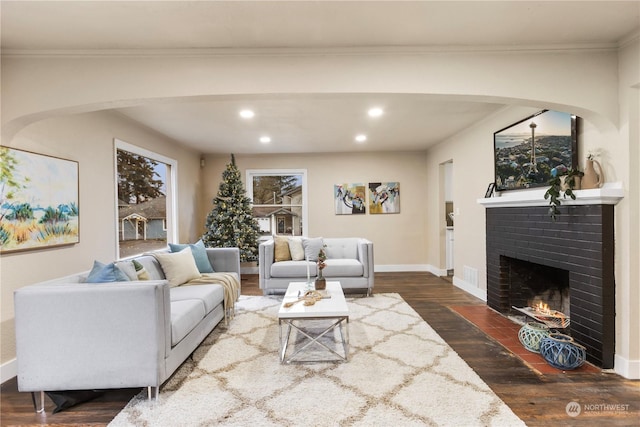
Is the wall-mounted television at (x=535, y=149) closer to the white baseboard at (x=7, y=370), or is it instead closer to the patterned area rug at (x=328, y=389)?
the patterned area rug at (x=328, y=389)

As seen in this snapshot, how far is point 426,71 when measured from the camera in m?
2.39

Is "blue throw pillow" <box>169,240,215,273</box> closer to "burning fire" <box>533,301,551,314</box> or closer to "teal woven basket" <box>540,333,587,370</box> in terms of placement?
Result: "teal woven basket" <box>540,333,587,370</box>

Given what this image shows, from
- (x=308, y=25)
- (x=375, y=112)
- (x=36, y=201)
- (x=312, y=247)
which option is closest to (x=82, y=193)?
(x=36, y=201)

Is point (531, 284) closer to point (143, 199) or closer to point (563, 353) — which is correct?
point (563, 353)

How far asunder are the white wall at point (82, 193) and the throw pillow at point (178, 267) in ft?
2.18

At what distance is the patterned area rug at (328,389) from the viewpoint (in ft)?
6.22

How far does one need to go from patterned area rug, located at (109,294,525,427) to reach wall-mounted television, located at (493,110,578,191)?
189 cm

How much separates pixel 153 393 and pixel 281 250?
2.90 meters

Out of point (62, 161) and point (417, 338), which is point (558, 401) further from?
point (62, 161)

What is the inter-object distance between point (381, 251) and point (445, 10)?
200 inches

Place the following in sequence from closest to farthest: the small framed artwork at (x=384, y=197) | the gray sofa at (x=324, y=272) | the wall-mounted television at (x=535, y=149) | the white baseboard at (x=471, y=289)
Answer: the wall-mounted television at (x=535, y=149)
the white baseboard at (x=471, y=289)
the gray sofa at (x=324, y=272)
the small framed artwork at (x=384, y=197)

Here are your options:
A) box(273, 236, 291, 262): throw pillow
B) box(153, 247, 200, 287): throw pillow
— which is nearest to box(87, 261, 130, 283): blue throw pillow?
box(153, 247, 200, 287): throw pillow

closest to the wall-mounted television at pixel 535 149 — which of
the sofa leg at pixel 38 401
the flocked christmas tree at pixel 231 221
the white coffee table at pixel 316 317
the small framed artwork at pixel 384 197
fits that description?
the white coffee table at pixel 316 317

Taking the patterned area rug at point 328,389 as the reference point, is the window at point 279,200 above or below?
above
